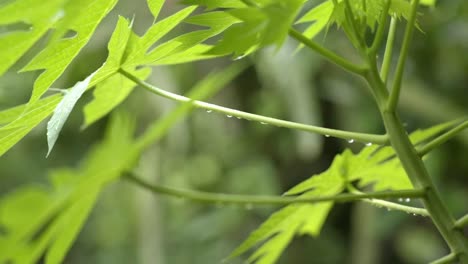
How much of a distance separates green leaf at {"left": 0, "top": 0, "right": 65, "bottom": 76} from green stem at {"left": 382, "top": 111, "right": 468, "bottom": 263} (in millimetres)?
172

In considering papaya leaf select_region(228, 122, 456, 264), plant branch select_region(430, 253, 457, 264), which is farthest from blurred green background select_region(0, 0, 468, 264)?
plant branch select_region(430, 253, 457, 264)

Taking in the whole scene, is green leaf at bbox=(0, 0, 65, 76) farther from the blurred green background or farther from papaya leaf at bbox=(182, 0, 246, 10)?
the blurred green background

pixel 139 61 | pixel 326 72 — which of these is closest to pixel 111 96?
pixel 139 61

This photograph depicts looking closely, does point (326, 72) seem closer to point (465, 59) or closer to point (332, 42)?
point (332, 42)

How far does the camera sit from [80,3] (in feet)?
0.85

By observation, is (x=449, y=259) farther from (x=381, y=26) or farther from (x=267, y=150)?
(x=267, y=150)

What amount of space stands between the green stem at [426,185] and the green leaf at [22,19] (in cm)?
17

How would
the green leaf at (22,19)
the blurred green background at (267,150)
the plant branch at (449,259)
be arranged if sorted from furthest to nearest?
the blurred green background at (267,150) → the plant branch at (449,259) → the green leaf at (22,19)

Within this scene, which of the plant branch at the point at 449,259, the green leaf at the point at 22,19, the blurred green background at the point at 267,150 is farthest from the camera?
the blurred green background at the point at 267,150

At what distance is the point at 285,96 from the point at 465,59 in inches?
12.7

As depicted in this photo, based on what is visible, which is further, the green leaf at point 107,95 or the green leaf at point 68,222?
the green leaf at point 107,95

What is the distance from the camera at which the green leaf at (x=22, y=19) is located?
0.26 metres

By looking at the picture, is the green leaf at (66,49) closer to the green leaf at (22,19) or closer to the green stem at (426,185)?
the green leaf at (22,19)

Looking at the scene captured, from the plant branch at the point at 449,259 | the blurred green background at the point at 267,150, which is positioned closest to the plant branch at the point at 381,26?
the plant branch at the point at 449,259
